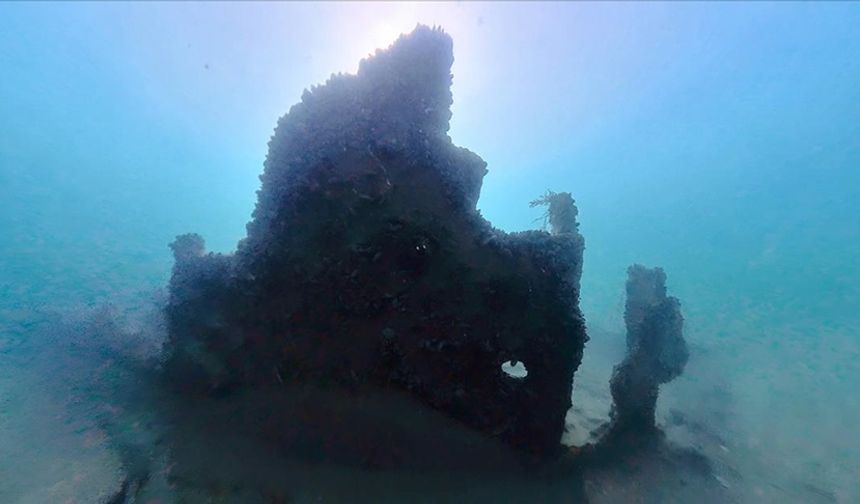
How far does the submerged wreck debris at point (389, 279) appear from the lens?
5094 millimetres

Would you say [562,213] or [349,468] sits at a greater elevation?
[562,213]

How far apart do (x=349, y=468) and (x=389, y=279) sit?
2757 mm

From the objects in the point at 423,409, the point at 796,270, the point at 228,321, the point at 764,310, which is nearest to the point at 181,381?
the point at 228,321

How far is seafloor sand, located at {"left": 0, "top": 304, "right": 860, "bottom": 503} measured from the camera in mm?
5027

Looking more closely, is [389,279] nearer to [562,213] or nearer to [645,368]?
[562,213]

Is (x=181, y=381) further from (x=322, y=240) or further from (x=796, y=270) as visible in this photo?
(x=796, y=270)

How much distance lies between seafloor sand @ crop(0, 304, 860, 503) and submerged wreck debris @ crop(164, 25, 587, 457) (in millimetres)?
970

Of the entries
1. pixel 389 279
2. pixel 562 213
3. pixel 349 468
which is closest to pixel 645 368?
pixel 562 213

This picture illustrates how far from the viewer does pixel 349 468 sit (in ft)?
18.0

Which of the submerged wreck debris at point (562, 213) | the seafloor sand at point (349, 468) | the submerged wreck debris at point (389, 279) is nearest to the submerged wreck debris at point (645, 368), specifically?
the seafloor sand at point (349, 468)

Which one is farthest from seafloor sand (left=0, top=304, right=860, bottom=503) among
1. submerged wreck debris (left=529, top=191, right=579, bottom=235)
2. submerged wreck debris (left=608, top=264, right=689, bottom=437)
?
submerged wreck debris (left=529, top=191, right=579, bottom=235)

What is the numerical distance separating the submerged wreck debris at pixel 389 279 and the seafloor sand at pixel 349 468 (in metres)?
0.97

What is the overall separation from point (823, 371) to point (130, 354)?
2689cm

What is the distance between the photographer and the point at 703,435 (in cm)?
993
